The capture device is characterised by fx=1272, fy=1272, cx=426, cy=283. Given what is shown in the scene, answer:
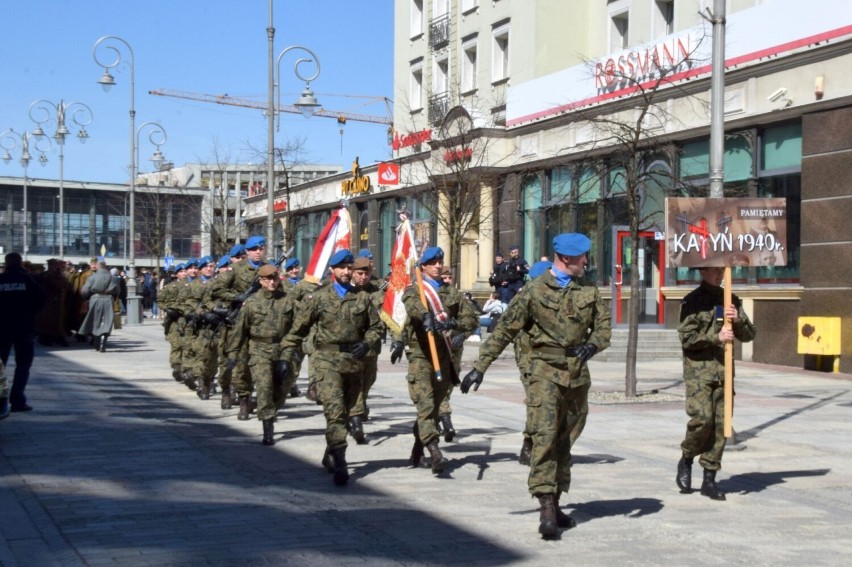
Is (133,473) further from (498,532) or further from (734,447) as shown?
(734,447)

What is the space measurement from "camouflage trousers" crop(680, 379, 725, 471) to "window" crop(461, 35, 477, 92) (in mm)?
31589

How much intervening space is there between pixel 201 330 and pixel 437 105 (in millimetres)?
25234

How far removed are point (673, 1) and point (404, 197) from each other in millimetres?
13008

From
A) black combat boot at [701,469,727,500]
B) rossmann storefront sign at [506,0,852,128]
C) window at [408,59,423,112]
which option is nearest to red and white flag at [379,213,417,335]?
black combat boot at [701,469,727,500]

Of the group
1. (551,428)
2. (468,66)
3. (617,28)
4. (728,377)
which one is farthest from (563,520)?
(468,66)

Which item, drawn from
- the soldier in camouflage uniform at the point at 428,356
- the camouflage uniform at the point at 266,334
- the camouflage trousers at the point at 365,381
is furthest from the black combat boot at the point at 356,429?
the camouflage uniform at the point at 266,334

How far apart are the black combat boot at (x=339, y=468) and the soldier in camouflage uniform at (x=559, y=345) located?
2.22 m

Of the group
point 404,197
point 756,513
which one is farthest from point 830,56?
point 404,197

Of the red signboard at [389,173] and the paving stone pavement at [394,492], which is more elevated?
the red signboard at [389,173]

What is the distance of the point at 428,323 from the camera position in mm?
10289

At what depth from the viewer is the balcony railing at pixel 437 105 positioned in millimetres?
40250

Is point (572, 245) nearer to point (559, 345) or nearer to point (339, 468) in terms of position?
point (559, 345)

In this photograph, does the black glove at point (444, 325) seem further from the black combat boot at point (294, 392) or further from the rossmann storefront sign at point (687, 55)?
the rossmann storefront sign at point (687, 55)

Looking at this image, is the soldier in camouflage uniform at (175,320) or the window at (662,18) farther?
the window at (662,18)
